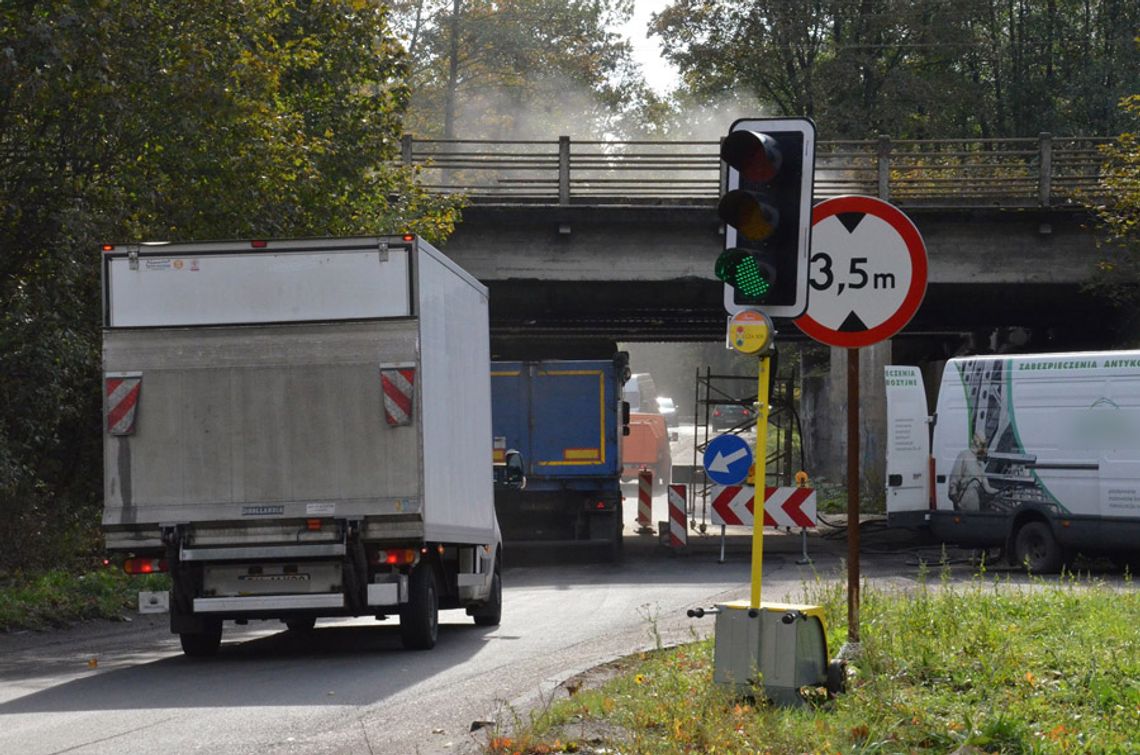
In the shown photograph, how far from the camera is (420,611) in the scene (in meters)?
13.1

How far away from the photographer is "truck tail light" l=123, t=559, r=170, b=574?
1249cm

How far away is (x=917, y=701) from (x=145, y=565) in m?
6.71

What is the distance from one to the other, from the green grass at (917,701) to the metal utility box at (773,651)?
122 millimetres

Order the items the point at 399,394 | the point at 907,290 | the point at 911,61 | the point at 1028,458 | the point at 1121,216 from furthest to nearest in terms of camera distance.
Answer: the point at 911,61 < the point at 1121,216 < the point at 1028,458 < the point at 399,394 < the point at 907,290

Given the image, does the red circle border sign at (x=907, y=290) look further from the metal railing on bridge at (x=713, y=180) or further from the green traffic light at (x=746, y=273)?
the metal railing on bridge at (x=713, y=180)

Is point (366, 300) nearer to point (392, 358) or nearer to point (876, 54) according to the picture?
point (392, 358)

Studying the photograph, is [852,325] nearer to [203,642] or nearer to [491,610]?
[203,642]

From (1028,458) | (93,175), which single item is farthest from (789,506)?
(93,175)

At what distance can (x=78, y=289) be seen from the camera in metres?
19.0

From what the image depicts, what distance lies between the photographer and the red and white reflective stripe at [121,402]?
12.4m

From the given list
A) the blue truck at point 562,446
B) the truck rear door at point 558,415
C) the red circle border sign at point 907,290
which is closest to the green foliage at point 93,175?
the truck rear door at point 558,415

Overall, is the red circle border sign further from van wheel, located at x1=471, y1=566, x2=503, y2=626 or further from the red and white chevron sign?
the red and white chevron sign

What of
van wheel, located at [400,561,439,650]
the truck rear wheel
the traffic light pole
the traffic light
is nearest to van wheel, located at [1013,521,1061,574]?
the truck rear wheel

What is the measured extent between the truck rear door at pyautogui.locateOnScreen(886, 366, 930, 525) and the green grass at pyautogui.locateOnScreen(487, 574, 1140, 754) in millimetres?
11732
